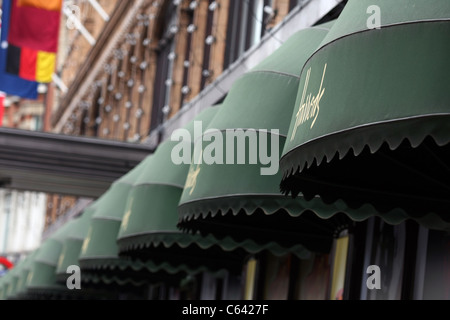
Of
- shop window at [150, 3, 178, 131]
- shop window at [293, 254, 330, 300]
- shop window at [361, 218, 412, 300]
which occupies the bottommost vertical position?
shop window at [293, 254, 330, 300]

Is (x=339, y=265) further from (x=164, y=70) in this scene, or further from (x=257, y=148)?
(x=164, y=70)

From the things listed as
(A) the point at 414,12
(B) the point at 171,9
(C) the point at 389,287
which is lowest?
(C) the point at 389,287

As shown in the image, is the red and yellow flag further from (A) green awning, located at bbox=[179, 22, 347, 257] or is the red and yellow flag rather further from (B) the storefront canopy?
(A) green awning, located at bbox=[179, 22, 347, 257]

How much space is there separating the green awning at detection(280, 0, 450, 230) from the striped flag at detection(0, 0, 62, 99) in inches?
616

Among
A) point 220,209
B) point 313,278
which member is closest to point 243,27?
point 313,278

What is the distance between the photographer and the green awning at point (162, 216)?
13.2m

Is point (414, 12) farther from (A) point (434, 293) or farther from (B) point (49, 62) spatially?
(B) point (49, 62)

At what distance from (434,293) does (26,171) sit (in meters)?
16.5

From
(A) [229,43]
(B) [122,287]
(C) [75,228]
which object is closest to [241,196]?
(A) [229,43]

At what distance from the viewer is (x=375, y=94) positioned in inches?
274

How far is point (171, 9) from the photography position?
27.2 meters

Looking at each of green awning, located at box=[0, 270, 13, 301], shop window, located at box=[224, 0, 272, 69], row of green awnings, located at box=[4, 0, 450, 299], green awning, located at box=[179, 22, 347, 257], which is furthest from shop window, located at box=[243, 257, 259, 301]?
green awning, located at box=[0, 270, 13, 301]

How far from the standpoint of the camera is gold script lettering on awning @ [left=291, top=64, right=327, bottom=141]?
759 centimetres

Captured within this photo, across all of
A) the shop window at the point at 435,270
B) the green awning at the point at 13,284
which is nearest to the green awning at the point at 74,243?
the green awning at the point at 13,284
